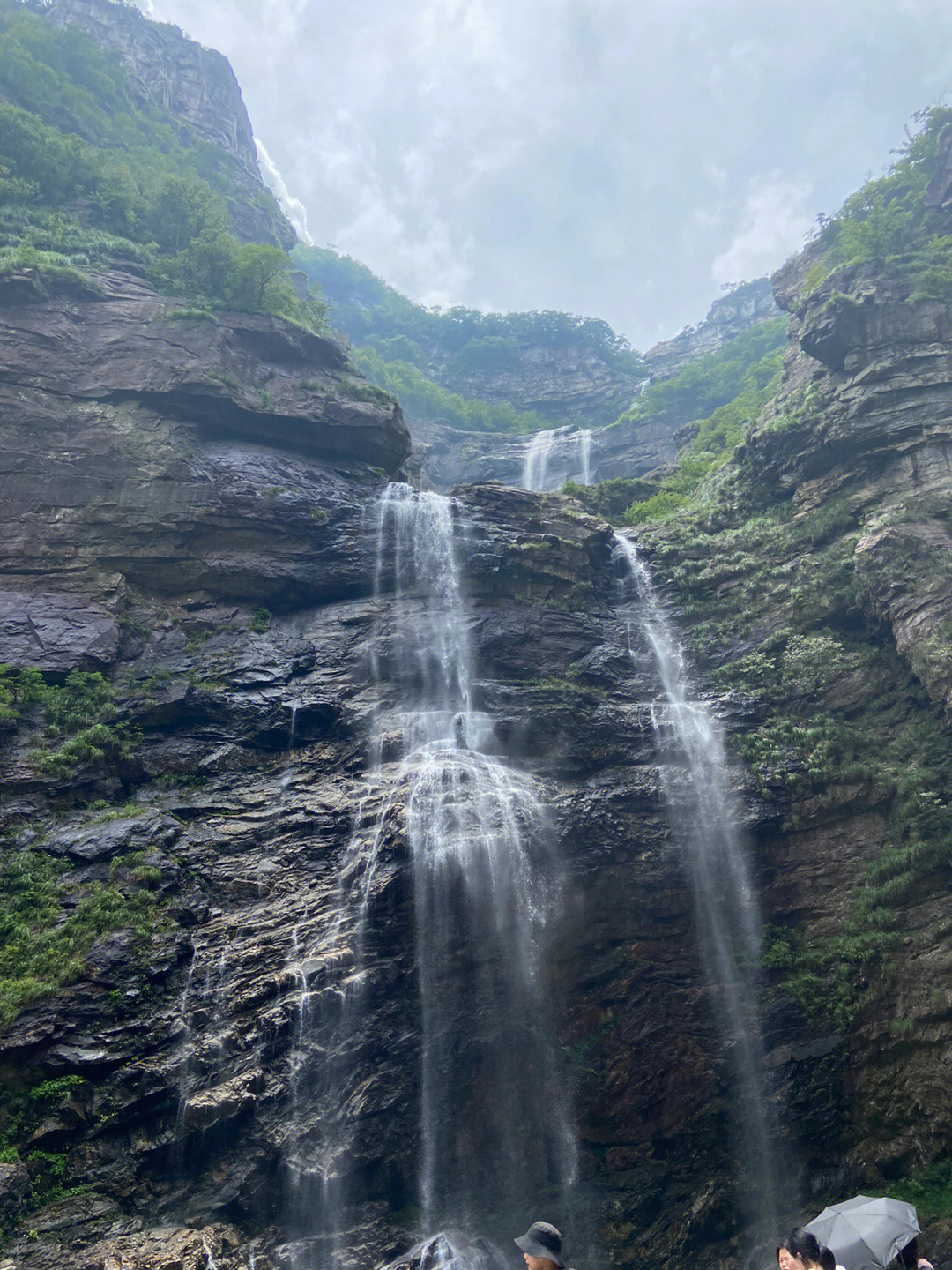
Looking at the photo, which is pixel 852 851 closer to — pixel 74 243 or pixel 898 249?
pixel 898 249

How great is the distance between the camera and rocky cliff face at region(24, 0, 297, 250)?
138 ft

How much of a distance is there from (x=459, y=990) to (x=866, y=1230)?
25.7ft

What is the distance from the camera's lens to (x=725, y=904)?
1484 cm

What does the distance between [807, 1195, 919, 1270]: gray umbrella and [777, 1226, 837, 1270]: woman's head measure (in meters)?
3.23

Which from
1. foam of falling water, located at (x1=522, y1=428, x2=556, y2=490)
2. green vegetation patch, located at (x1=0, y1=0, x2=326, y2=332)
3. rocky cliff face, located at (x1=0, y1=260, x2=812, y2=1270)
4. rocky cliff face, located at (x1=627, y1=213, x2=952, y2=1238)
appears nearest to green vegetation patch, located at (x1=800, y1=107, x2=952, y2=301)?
rocky cliff face, located at (x1=627, y1=213, x2=952, y2=1238)

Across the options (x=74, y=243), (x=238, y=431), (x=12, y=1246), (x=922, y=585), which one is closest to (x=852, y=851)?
(x=922, y=585)

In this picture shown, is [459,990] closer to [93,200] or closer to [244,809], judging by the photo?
[244,809]

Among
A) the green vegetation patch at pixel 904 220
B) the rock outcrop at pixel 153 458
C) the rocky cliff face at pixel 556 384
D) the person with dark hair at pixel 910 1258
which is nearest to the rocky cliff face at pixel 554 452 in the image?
the rocky cliff face at pixel 556 384

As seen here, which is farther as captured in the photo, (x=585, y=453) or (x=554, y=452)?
(x=554, y=452)

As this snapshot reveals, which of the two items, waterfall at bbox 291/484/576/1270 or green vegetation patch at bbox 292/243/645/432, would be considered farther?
Answer: green vegetation patch at bbox 292/243/645/432

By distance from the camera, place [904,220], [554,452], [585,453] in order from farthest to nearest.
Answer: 1. [554,452]
2. [585,453]
3. [904,220]

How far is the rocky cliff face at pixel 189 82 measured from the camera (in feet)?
138

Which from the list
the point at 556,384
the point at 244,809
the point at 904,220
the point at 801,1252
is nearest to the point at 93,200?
the point at 244,809

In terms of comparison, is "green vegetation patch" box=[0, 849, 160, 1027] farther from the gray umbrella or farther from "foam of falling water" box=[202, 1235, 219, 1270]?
the gray umbrella
